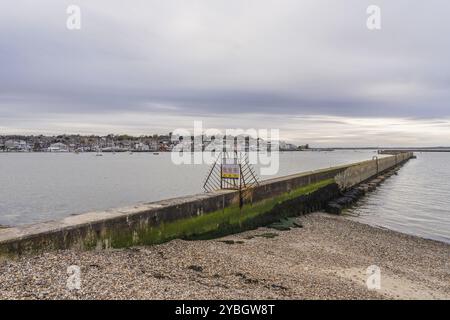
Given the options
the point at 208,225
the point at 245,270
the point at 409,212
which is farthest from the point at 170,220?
the point at 409,212

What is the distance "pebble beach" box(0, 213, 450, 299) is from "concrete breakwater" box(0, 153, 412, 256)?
269 millimetres

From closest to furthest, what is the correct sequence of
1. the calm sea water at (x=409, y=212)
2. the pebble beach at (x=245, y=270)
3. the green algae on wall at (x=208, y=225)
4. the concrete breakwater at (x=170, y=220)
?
1. the pebble beach at (x=245, y=270)
2. the concrete breakwater at (x=170, y=220)
3. the green algae on wall at (x=208, y=225)
4. the calm sea water at (x=409, y=212)

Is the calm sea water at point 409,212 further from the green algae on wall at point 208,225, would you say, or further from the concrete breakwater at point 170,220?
the green algae on wall at point 208,225

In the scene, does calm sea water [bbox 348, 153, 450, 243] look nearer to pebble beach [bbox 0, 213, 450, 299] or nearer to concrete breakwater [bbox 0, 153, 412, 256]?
concrete breakwater [bbox 0, 153, 412, 256]

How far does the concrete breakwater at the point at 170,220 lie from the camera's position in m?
5.93

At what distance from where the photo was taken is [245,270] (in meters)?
6.83

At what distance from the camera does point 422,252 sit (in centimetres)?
1097

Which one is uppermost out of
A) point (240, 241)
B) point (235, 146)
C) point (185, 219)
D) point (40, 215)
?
point (235, 146)

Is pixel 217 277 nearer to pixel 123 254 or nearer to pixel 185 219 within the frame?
pixel 123 254

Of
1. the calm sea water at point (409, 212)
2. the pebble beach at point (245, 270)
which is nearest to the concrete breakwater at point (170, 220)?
the pebble beach at point (245, 270)

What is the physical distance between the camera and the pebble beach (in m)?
4.88

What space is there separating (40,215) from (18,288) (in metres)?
18.6

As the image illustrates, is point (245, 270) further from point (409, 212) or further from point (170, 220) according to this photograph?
point (409, 212)
